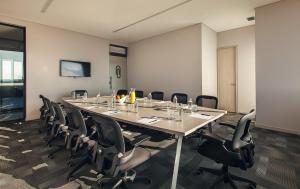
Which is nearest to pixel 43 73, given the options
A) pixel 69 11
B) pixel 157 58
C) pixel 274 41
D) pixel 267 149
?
pixel 69 11

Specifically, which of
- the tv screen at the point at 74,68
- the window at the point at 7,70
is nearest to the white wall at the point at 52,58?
the tv screen at the point at 74,68

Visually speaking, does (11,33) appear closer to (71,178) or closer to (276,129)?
(71,178)

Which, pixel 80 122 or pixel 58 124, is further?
pixel 58 124

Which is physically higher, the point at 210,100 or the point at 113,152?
the point at 210,100

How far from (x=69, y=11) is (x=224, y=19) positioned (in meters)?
4.37

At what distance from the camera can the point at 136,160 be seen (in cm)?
168

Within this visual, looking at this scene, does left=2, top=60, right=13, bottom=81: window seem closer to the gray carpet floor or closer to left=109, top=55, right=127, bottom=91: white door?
the gray carpet floor

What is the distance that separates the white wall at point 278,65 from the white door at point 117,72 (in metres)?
5.34

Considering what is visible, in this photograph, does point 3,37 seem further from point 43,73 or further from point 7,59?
point 43,73

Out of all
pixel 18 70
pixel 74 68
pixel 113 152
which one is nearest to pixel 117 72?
pixel 74 68

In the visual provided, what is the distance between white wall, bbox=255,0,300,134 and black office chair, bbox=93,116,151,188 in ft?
12.2

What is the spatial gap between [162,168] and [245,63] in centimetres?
504

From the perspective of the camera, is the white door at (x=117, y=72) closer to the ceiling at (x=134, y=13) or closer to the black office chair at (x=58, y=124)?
the ceiling at (x=134, y=13)

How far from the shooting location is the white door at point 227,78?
6.00 m
